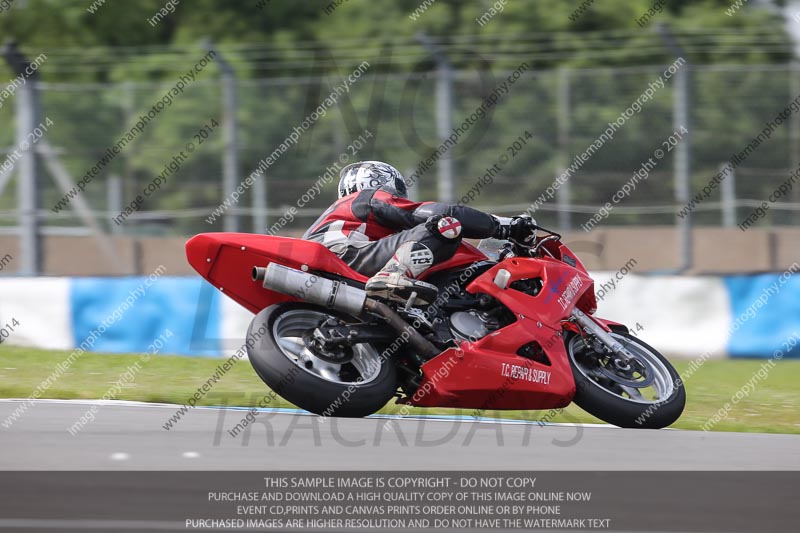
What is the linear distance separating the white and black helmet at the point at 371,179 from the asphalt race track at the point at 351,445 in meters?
1.39

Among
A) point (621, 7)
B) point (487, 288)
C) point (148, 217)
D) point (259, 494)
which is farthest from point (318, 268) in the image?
point (621, 7)

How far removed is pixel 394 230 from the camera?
7070 millimetres

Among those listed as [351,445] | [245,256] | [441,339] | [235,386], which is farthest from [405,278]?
[235,386]

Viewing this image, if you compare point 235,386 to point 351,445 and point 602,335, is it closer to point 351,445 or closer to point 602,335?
point 602,335

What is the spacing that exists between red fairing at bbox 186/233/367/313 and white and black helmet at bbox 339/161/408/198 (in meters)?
0.66

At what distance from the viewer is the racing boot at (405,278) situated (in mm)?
6480

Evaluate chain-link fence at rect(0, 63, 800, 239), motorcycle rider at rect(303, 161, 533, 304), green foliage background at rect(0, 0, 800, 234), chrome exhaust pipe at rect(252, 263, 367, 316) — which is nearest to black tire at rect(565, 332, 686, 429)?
motorcycle rider at rect(303, 161, 533, 304)

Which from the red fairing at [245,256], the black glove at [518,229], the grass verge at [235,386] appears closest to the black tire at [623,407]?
the grass verge at [235,386]

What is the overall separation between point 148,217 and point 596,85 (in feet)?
18.1

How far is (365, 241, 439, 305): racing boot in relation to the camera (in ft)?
21.3

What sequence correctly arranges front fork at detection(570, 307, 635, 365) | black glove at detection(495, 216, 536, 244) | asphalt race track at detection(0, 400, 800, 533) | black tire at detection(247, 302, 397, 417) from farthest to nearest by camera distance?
black glove at detection(495, 216, 536, 244) < front fork at detection(570, 307, 635, 365) < black tire at detection(247, 302, 397, 417) < asphalt race track at detection(0, 400, 800, 533)

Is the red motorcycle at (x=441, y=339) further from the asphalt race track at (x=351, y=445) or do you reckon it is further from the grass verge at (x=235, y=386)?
the grass verge at (x=235, y=386)

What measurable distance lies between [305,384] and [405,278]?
0.81 metres

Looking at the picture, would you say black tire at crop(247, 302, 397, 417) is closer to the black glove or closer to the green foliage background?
the black glove
